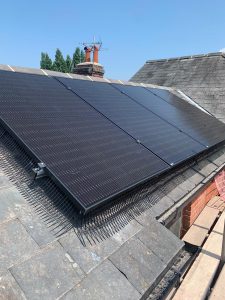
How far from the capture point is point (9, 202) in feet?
11.2

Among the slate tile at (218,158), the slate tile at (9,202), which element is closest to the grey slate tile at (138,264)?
the slate tile at (9,202)

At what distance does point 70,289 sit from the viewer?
2721mm

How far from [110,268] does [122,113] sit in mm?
4019

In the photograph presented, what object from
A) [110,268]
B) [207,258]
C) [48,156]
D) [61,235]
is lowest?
[207,258]

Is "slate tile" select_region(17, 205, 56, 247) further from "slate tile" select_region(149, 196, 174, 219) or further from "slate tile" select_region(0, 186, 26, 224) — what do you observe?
"slate tile" select_region(149, 196, 174, 219)

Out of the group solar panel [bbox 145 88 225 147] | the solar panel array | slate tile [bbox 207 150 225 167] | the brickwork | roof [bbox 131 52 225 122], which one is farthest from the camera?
roof [bbox 131 52 225 122]

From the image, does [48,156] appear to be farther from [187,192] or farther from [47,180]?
[187,192]

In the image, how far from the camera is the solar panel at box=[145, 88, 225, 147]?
796 cm

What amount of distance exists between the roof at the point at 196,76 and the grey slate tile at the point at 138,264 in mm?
9593

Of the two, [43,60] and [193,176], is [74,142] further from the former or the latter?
[43,60]

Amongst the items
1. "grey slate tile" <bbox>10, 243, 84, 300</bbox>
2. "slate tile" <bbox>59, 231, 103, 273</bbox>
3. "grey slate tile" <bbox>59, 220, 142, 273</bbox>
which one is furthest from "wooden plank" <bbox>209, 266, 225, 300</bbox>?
"grey slate tile" <bbox>10, 243, 84, 300</bbox>

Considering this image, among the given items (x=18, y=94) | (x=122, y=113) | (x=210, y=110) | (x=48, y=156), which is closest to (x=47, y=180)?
(x=48, y=156)

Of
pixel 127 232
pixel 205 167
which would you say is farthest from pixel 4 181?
pixel 205 167

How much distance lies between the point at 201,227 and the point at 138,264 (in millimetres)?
4444
